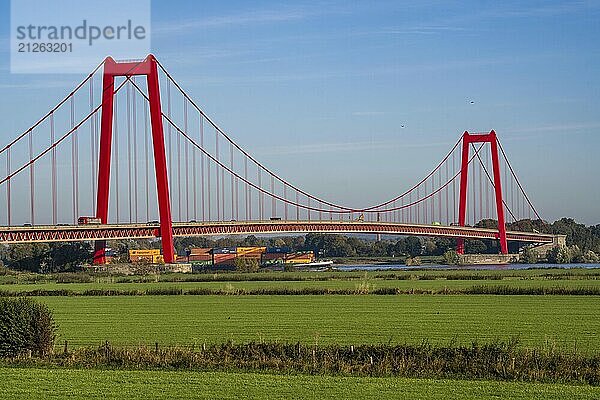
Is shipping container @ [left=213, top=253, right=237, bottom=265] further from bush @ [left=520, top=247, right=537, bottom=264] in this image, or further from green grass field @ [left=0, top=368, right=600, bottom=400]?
green grass field @ [left=0, top=368, right=600, bottom=400]

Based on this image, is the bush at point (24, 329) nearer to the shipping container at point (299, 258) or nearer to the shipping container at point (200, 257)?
the shipping container at point (299, 258)

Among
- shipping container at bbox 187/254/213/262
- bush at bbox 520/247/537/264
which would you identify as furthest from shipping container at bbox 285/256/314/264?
bush at bbox 520/247/537/264

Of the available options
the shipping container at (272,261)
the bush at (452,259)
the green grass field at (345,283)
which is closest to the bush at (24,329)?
the green grass field at (345,283)

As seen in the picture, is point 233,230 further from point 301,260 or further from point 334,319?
point 334,319

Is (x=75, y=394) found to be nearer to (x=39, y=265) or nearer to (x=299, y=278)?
(x=299, y=278)

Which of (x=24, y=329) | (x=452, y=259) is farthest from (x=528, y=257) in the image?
(x=24, y=329)

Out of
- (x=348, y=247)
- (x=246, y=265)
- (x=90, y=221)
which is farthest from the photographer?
(x=348, y=247)

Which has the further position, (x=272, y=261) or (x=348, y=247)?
(x=348, y=247)
